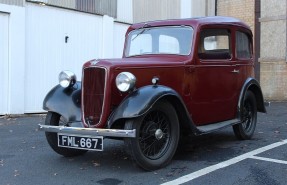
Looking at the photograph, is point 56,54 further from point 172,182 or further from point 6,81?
point 172,182

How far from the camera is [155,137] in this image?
211 inches

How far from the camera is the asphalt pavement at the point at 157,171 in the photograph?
194 inches

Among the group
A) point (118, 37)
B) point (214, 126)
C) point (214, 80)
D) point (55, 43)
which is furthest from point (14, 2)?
point (214, 126)

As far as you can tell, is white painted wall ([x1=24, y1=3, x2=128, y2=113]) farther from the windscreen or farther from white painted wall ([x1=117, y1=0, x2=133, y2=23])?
the windscreen

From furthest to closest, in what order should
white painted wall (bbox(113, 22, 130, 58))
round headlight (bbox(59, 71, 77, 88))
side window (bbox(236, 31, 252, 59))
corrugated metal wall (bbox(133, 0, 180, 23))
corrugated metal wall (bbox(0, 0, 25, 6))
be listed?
corrugated metal wall (bbox(133, 0, 180, 23)) → white painted wall (bbox(113, 22, 130, 58)) → corrugated metal wall (bbox(0, 0, 25, 6)) → side window (bbox(236, 31, 252, 59)) → round headlight (bbox(59, 71, 77, 88))

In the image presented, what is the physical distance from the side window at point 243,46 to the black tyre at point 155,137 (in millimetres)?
2464

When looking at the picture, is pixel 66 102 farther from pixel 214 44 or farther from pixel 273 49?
pixel 273 49

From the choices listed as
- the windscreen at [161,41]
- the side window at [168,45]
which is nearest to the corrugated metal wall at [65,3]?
the windscreen at [161,41]

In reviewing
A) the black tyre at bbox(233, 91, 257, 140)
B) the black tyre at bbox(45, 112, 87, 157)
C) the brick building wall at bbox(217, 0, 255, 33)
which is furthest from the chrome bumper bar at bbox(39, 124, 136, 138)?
the brick building wall at bbox(217, 0, 255, 33)

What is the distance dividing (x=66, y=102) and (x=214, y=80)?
238cm

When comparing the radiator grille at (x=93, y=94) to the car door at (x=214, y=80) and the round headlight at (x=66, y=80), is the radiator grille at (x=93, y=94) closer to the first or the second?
the round headlight at (x=66, y=80)

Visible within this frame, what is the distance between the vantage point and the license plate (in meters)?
4.99

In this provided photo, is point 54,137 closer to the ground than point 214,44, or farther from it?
closer to the ground

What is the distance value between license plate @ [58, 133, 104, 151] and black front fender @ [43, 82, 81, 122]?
0.41 meters
